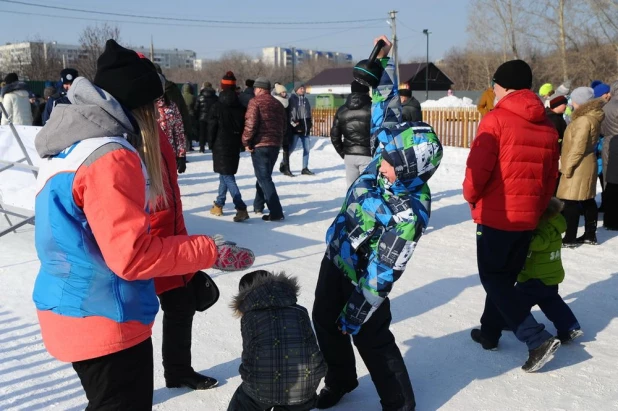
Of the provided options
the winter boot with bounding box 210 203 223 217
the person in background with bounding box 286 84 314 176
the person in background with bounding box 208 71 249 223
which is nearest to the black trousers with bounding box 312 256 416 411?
the person in background with bounding box 208 71 249 223

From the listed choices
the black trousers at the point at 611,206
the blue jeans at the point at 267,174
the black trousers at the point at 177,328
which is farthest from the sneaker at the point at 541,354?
the blue jeans at the point at 267,174

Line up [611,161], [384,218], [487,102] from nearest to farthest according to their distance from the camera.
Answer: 1. [384,218]
2. [611,161]
3. [487,102]

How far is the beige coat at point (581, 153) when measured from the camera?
6.09 metres

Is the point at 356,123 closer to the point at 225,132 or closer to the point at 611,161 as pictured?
the point at 225,132

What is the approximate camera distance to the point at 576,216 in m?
6.52

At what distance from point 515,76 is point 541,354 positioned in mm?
1746

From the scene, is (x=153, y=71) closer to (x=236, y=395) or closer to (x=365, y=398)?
(x=236, y=395)

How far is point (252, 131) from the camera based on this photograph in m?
7.45

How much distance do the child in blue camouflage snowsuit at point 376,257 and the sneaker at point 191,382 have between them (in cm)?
68

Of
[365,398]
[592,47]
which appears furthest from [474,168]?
[592,47]

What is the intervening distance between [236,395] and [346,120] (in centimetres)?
468

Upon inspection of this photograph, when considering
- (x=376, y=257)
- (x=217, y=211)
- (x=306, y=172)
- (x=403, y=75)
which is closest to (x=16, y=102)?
(x=217, y=211)

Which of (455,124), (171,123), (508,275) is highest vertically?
(171,123)

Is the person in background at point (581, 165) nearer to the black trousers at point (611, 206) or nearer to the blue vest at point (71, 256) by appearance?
the black trousers at point (611, 206)
